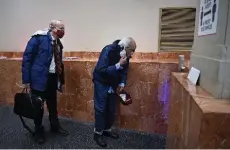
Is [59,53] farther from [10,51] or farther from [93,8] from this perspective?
[10,51]

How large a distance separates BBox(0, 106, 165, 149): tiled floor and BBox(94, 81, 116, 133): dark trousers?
21cm

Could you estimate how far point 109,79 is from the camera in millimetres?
2082

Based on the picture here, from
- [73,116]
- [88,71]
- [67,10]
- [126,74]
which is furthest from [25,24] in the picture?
[126,74]

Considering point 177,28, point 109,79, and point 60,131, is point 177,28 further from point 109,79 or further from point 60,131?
point 60,131

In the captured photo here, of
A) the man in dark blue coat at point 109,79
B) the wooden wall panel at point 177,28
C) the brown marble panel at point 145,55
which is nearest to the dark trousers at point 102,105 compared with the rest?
the man in dark blue coat at point 109,79

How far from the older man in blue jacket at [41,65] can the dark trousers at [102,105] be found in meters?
0.47

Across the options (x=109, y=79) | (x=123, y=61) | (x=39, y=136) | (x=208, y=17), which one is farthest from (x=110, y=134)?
(x=208, y=17)

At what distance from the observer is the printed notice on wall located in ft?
3.26

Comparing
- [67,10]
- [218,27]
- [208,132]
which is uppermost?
[67,10]

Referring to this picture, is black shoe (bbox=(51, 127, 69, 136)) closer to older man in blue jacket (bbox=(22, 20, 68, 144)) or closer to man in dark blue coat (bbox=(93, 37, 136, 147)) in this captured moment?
older man in blue jacket (bbox=(22, 20, 68, 144))

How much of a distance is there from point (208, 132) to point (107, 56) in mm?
1372

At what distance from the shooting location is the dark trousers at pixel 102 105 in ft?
6.86

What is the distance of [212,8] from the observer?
1050mm

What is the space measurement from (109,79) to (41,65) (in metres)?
0.67
